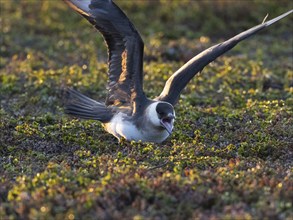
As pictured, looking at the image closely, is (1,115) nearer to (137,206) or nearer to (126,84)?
(126,84)

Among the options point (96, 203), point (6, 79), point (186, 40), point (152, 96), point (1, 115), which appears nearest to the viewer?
point (96, 203)

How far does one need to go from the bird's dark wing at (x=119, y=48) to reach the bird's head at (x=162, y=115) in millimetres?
345

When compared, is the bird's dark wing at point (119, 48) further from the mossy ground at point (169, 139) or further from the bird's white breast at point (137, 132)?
the mossy ground at point (169, 139)

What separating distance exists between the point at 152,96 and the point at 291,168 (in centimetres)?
342

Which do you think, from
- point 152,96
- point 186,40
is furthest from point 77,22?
point 152,96

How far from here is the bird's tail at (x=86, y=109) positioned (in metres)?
7.82

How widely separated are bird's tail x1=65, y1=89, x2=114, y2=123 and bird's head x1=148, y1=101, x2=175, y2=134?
27.9 inches

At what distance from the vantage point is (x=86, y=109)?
7.96m

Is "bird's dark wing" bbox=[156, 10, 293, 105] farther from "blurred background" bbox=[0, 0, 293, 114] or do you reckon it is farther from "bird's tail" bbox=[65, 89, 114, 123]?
"blurred background" bbox=[0, 0, 293, 114]

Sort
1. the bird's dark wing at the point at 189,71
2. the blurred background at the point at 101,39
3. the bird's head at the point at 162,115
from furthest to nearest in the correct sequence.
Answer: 1. the blurred background at the point at 101,39
2. the bird's dark wing at the point at 189,71
3. the bird's head at the point at 162,115

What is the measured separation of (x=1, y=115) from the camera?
28.0 ft

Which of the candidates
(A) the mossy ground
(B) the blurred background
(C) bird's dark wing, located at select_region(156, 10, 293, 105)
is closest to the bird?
(C) bird's dark wing, located at select_region(156, 10, 293, 105)

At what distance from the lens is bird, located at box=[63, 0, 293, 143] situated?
7.22 metres

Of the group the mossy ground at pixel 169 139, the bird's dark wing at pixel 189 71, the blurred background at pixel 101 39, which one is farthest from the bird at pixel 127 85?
the blurred background at pixel 101 39
